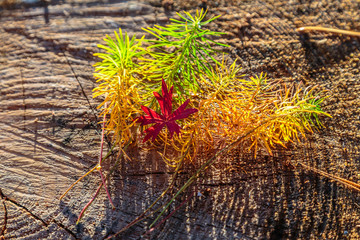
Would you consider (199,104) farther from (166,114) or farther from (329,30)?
(329,30)

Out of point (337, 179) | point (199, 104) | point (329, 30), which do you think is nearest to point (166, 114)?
point (199, 104)

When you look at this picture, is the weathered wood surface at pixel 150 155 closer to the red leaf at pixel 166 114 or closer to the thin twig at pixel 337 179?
the thin twig at pixel 337 179

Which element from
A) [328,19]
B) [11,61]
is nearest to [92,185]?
[11,61]

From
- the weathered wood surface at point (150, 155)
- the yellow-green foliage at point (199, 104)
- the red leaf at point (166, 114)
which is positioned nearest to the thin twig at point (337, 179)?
the weathered wood surface at point (150, 155)

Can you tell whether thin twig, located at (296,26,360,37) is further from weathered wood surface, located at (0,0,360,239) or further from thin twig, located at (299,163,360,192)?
thin twig, located at (299,163,360,192)

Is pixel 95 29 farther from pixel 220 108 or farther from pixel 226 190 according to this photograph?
pixel 226 190

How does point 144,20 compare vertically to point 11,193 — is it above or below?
above

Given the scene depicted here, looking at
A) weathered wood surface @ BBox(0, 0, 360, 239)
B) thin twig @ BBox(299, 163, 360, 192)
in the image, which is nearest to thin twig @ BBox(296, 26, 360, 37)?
weathered wood surface @ BBox(0, 0, 360, 239)

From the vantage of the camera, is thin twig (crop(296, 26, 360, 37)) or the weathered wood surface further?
thin twig (crop(296, 26, 360, 37))
